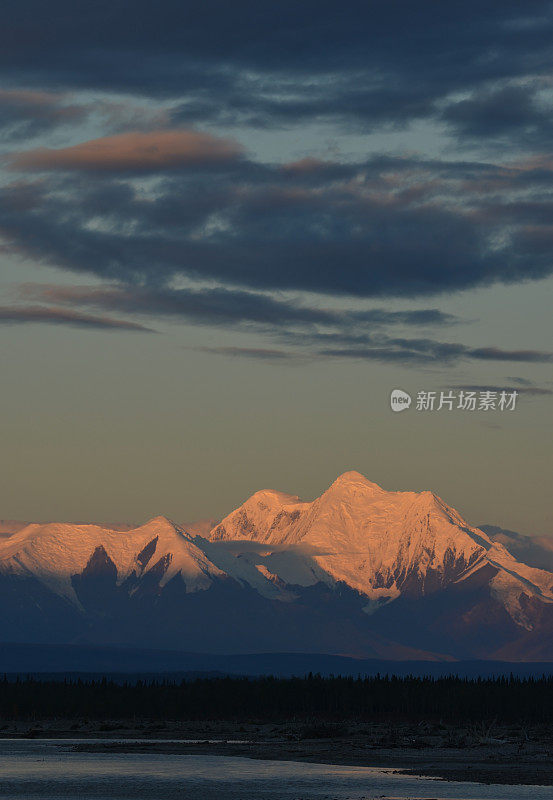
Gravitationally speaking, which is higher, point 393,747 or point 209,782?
point 209,782

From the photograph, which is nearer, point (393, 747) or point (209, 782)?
point (209, 782)

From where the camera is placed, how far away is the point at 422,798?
99.9 metres

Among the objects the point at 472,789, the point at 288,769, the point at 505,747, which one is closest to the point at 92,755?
the point at 288,769

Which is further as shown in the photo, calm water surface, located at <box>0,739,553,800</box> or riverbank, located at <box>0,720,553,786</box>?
riverbank, located at <box>0,720,553,786</box>

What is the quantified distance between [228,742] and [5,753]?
103 ft

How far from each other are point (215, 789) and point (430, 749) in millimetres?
48406

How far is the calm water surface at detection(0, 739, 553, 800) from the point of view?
10381 cm

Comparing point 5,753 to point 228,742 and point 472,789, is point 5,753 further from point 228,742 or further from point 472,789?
point 472,789

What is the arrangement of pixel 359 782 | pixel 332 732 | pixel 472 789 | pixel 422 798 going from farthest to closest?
pixel 332 732 < pixel 359 782 < pixel 472 789 < pixel 422 798

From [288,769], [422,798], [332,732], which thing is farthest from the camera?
[332,732]

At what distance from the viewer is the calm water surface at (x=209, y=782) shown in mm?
103812

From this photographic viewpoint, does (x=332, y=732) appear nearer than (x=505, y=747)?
No

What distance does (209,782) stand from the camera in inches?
4535

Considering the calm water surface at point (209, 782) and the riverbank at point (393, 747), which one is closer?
the calm water surface at point (209, 782)
